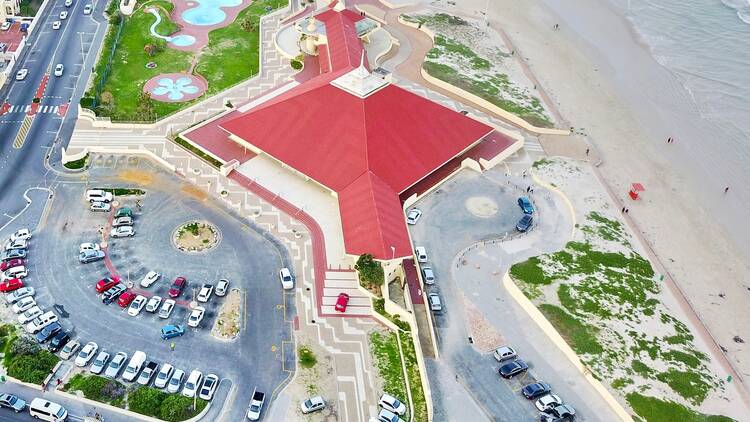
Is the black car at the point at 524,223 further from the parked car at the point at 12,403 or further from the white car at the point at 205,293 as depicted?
the parked car at the point at 12,403

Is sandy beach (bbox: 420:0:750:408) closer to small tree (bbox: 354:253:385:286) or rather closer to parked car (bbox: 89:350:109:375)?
small tree (bbox: 354:253:385:286)

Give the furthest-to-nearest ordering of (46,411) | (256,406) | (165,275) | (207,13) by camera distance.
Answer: (207,13), (165,275), (256,406), (46,411)

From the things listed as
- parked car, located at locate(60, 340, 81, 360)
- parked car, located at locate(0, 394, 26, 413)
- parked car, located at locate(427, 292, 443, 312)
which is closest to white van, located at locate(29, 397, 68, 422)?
parked car, located at locate(0, 394, 26, 413)

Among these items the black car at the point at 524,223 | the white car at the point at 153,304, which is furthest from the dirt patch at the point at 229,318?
the black car at the point at 524,223

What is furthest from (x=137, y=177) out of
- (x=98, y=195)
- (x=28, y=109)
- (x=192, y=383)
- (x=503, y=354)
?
(x=503, y=354)

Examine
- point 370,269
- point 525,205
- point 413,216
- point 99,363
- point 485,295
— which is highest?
point 370,269

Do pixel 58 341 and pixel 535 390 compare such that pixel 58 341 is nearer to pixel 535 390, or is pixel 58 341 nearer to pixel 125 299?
pixel 125 299

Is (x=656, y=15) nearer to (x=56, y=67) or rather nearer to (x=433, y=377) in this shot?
(x=433, y=377)
